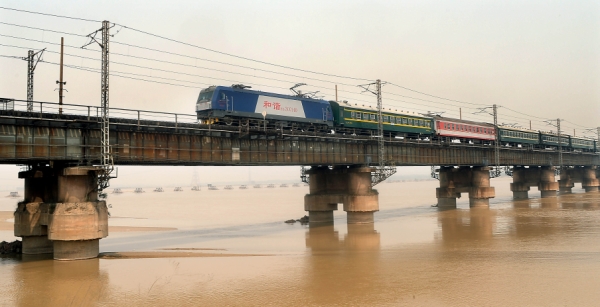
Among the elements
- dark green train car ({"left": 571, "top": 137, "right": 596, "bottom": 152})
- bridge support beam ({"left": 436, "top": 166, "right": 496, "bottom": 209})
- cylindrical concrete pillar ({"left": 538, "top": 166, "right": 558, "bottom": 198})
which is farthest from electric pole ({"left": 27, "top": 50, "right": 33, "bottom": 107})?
dark green train car ({"left": 571, "top": 137, "right": 596, "bottom": 152})

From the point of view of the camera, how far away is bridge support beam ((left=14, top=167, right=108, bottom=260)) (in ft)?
86.8

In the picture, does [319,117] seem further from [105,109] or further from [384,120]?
[105,109]

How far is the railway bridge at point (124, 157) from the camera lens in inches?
1033

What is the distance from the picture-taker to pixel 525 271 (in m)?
22.6

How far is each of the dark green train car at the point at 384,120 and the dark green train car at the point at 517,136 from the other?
21289 millimetres

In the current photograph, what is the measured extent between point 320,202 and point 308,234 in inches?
303

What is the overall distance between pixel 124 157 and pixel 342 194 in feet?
78.6

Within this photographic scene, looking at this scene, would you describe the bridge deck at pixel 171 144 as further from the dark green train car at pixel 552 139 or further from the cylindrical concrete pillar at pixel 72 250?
the dark green train car at pixel 552 139

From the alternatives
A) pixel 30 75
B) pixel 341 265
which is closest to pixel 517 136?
pixel 341 265

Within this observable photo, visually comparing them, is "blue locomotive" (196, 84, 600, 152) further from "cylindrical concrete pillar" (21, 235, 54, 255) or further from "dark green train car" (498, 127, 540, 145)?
"cylindrical concrete pillar" (21, 235, 54, 255)

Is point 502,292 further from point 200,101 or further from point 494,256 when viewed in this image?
point 200,101

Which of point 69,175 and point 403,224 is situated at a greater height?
point 69,175

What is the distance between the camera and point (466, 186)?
69750 mm

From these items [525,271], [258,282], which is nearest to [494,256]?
[525,271]
